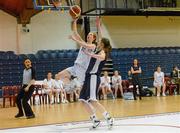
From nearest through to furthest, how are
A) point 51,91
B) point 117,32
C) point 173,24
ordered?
A: point 51,91 < point 117,32 < point 173,24

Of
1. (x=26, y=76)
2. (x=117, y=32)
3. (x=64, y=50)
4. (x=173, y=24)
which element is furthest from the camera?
(x=173, y=24)

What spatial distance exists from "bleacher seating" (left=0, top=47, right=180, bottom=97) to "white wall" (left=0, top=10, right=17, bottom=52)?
1.02m

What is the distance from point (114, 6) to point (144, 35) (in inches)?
126

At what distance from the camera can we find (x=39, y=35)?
20.0 m

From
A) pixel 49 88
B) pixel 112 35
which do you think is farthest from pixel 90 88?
pixel 112 35

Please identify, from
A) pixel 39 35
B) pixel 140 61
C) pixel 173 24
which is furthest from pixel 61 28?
pixel 173 24

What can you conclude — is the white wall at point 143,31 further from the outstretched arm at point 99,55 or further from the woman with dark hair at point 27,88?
the outstretched arm at point 99,55

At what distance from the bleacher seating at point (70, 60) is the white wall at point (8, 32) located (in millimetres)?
1016

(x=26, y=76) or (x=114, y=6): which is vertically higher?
(x=114, y=6)

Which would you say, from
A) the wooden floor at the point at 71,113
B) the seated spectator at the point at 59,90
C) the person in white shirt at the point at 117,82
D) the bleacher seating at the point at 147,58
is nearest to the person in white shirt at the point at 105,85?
the person in white shirt at the point at 117,82

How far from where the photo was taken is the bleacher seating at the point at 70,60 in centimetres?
1762

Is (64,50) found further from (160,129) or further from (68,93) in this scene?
(160,129)

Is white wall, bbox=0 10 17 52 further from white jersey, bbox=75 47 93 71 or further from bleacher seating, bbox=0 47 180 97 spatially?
white jersey, bbox=75 47 93 71

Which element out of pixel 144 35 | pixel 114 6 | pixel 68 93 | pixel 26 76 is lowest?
pixel 68 93
